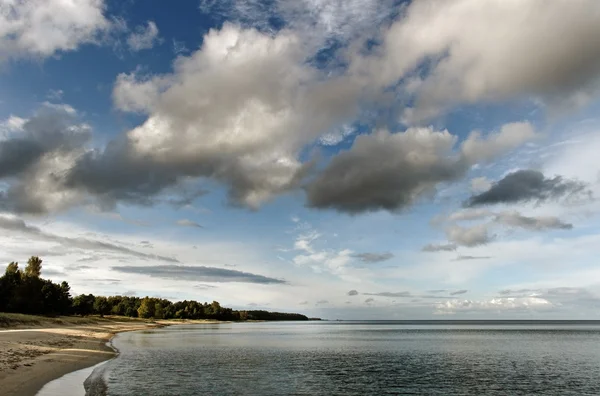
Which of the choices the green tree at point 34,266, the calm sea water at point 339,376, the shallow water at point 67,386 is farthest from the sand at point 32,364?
the green tree at point 34,266

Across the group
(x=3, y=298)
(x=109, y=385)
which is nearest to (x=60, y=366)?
(x=109, y=385)

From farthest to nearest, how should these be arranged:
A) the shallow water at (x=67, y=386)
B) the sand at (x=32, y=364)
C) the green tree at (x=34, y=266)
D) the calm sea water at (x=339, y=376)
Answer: the green tree at (x=34, y=266), the calm sea water at (x=339, y=376), the shallow water at (x=67, y=386), the sand at (x=32, y=364)

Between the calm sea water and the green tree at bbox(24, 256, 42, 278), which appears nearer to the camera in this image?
the calm sea water

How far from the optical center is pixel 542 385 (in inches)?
1756

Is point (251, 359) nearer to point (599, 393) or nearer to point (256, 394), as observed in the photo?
point (256, 394)

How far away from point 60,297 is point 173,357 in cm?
11300

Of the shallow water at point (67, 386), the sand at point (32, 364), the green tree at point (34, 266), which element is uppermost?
the green tree at point (34, 266)

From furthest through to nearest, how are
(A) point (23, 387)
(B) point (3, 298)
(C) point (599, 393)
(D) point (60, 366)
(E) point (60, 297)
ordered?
(E) point (60, 297) < (B) point (3, 298) < (D) point (60, 366) < (C) point (599, 393) < (A) point (23, 387)

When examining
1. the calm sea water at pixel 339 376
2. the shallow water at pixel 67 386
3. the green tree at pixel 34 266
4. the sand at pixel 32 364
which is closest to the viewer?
the sand at pixel 32 364

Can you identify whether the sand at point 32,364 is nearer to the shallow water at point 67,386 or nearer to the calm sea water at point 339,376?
the shallow water at point 67,386

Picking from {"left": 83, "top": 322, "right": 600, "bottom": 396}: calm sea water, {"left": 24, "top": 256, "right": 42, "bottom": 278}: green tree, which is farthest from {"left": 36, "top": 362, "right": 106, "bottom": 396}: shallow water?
{"left": 24, "top": 256, "right": 42, "bottom": 278}: green tree

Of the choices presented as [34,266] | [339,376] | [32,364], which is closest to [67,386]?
[32,364]

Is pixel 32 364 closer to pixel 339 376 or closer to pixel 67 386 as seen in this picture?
pixel 67 386

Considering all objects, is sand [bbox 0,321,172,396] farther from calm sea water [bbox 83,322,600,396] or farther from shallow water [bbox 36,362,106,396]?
calm sea water [bbox 83,322,600,396]
